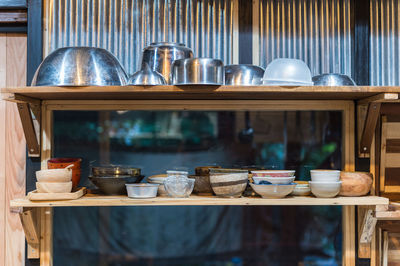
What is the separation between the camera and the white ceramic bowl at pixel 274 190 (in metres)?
1.78

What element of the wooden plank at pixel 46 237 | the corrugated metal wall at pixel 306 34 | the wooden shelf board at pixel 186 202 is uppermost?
the corrugated metal wall at pixel 306 34

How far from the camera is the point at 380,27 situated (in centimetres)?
210

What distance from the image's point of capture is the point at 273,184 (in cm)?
179

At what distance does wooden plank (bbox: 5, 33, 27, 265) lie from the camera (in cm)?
213

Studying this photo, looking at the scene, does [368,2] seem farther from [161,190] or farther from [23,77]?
[23,77]

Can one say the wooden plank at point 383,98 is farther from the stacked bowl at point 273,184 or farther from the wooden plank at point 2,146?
the wooden plank at point 2,146

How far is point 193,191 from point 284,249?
0.62m

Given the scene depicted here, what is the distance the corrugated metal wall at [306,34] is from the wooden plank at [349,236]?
655 millimetres

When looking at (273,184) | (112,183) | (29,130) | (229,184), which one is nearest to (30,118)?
(29,130)

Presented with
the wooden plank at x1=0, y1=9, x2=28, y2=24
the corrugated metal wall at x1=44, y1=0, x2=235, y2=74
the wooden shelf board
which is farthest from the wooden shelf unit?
the wooden plank at x1=0, y1=9, x2=28, y2=24

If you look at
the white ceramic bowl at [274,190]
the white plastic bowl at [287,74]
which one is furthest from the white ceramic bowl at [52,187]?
the white plastic bowl at [287,74]

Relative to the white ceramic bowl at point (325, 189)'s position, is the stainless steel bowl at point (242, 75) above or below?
above

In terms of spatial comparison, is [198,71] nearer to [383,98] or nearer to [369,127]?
[383,98]

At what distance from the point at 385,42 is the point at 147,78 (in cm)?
115
